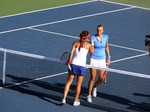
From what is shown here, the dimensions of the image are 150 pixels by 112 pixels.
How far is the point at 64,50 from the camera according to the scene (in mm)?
21516

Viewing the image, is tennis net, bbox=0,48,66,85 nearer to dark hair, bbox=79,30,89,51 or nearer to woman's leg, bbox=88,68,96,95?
woman's leg, bbox=88,68,96,95

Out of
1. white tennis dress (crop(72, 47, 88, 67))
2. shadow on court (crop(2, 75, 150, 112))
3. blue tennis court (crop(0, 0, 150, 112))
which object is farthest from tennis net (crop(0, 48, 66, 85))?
white tennis dress (crop(72, 47, 88, 67))

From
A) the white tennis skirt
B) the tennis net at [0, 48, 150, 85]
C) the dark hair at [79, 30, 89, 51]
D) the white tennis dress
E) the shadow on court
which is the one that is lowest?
the shadow on court

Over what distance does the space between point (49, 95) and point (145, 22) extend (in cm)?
Result: 997

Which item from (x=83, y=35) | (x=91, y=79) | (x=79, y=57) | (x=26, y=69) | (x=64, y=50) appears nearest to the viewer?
(x=83, y=35)

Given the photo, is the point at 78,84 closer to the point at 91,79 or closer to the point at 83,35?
the point at 91,79

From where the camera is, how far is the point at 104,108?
15.9m

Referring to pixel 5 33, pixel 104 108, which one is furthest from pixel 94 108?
pixel 5 33

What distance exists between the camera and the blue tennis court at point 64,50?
53.3 feet

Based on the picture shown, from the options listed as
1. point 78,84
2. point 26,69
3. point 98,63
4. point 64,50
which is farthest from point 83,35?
point 64,50

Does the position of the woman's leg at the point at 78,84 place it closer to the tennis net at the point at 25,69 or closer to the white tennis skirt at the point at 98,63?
the white tennis skirt at the point at 98,63

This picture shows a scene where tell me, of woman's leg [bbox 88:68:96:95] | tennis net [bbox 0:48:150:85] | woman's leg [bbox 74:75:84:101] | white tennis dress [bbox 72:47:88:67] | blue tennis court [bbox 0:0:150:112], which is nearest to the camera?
white tennis dress [bbox 72:47:88:67]

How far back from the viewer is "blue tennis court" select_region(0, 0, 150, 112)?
16.2m

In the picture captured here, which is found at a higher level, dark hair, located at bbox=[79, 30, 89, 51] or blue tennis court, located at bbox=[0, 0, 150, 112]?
dark hair, located at bbox=[79, 30, 89, 51]
